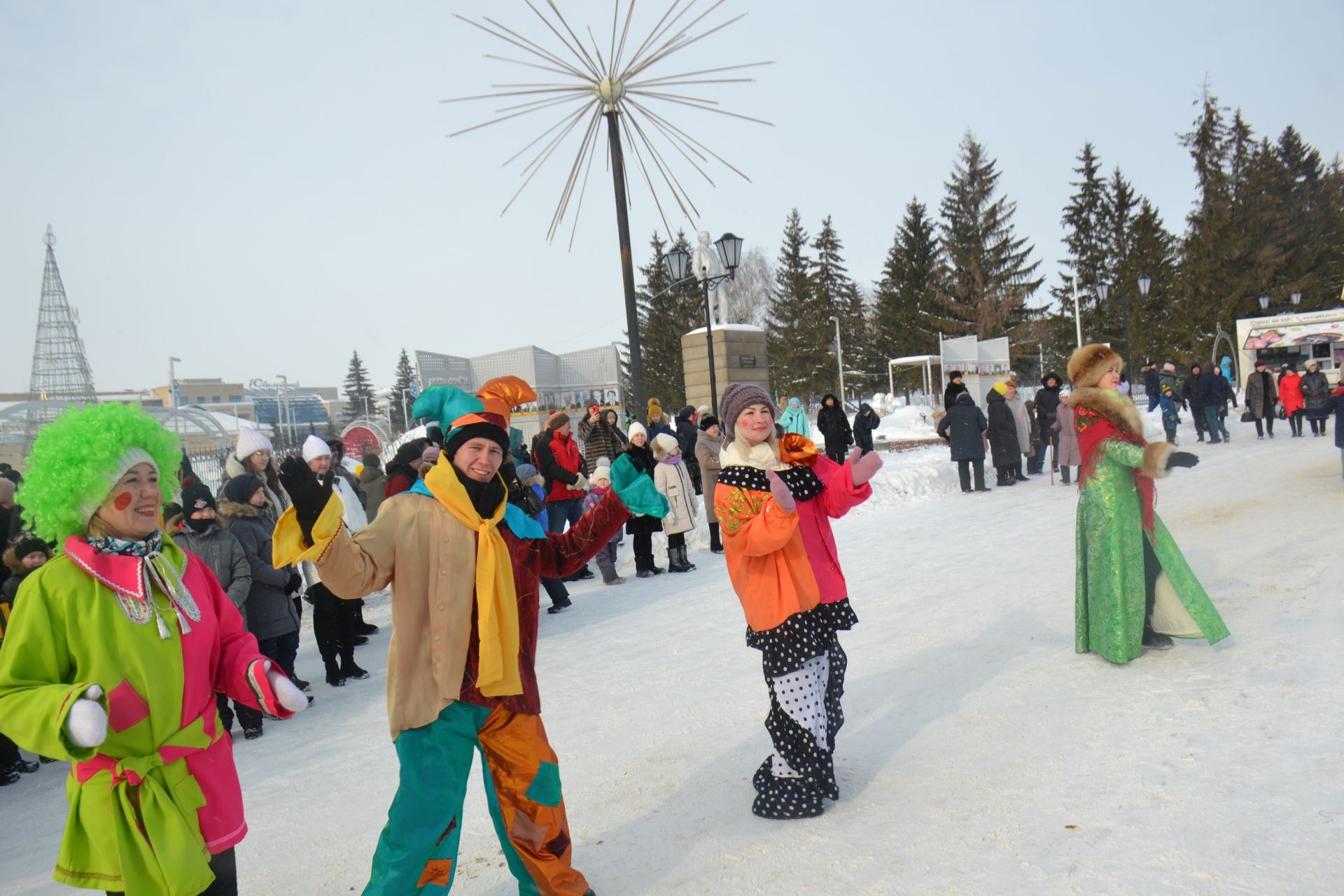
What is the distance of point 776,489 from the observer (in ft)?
10.7

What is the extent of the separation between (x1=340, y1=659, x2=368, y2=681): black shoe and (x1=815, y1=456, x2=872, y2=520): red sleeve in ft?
15.4

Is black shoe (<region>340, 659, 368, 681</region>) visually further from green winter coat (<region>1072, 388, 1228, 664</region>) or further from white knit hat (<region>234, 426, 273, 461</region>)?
green winter coat (<region>1072, 388, 1228, 664</region>)

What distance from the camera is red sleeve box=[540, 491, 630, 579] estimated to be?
122 inches

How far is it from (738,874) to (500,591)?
141cm

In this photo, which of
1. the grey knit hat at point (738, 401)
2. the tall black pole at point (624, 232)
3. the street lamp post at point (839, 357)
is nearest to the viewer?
the grey knit hat at point (738, 401)

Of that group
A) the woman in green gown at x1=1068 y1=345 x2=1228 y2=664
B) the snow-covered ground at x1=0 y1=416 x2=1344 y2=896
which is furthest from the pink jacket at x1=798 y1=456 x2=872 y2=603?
the woman in green gown at x1=1068 y1=345 x2=1228 y2=664

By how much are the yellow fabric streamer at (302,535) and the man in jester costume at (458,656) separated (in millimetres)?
44

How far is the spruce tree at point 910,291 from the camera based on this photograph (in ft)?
160

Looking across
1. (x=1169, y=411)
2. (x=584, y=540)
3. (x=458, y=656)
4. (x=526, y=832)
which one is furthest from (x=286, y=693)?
(x=1169, y=411)

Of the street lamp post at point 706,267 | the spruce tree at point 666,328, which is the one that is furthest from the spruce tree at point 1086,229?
the street lamp post at point 706,267

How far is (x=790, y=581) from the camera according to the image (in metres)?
3.41

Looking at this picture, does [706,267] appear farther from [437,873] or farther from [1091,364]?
[437,873]

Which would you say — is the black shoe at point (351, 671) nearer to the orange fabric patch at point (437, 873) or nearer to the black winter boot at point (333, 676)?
the black winter boot at point (333, 676)

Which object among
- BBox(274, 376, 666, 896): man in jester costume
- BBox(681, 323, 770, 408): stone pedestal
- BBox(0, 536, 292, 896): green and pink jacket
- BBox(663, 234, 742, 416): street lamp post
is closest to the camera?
BBox(0, 536, 292, 896): green and pink jacket
